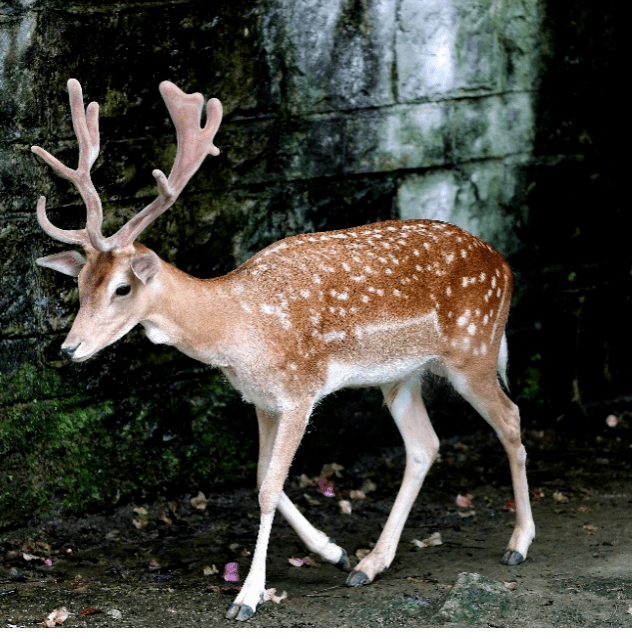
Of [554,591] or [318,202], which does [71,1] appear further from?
[554,591]

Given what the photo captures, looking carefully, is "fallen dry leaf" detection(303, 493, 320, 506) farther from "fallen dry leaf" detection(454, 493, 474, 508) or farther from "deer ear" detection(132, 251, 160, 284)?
"deer ear" detection(132, 251, 160, 284)

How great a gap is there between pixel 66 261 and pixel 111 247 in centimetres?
28

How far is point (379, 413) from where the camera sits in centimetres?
718

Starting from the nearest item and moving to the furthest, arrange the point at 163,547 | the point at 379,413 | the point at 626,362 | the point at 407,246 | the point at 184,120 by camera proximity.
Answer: the point at 184,120, the point at 407,246, the point at 163,547, the point at 379,413, the point at 626,362

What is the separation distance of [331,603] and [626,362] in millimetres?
3090

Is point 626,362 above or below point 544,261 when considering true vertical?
below

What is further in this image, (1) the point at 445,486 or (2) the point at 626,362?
(2) the point at 626,362

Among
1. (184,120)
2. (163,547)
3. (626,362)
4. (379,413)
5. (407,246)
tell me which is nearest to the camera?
(184,120)

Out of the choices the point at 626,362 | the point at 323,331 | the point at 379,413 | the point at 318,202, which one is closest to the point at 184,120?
the point at 323,331

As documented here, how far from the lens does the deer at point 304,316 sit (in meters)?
5.12

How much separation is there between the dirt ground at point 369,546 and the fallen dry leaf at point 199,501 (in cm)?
3

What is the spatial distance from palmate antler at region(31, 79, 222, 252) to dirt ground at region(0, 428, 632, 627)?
57.5 inches

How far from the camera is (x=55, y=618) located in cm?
528

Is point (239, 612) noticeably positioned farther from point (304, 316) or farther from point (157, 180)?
point (157, 180)
